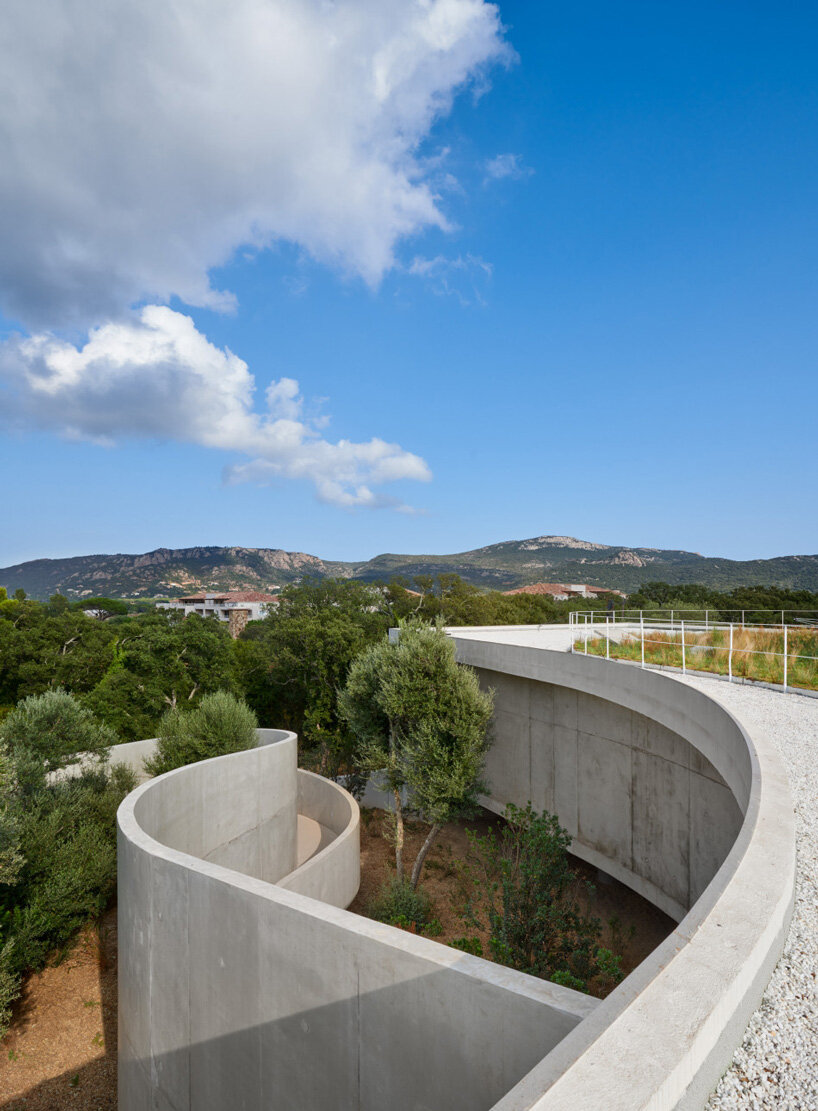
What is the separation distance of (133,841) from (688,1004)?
7470 mm

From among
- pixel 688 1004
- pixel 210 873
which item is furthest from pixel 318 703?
pixel 688 1004

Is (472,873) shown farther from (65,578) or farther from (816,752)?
(65,578)

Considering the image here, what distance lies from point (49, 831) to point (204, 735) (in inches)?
195

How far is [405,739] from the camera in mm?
15234

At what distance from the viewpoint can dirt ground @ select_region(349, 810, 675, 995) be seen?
1225 centimetres

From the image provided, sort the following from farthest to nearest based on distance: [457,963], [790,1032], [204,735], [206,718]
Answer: [206,718], [204,735], [457,963], [790,1032]

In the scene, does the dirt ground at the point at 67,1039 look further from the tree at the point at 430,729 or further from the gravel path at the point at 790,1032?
the gravel path at the point at 790,1032

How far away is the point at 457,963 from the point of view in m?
4.04

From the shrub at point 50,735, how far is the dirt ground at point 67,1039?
4228 mm

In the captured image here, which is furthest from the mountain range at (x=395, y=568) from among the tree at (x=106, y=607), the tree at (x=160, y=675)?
the tree at (x=160, y=675)

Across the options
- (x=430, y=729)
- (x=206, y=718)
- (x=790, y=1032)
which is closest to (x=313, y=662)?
(x=206, y=718)

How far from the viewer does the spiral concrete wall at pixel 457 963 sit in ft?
8.27

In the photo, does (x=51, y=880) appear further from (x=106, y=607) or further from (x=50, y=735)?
(x=106, y=607)

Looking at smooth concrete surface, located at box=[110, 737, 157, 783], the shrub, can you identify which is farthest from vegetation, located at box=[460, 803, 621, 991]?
smooth concrete surface, located at box=[110, 737, 157, 783]
